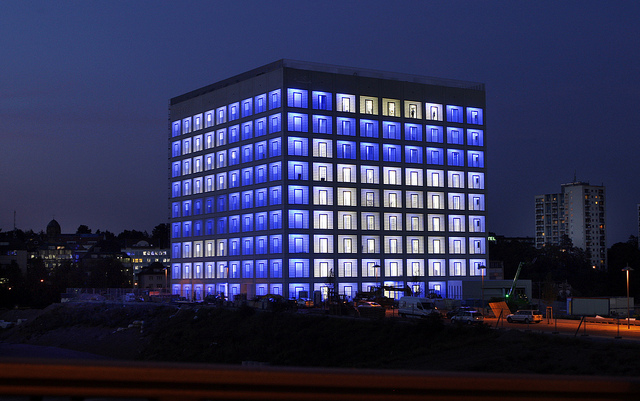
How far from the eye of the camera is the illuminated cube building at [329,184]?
9450cm

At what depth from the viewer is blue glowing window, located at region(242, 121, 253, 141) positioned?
99.8 meters

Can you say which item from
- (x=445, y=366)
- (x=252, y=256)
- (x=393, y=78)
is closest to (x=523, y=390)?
(x=445, y=366)

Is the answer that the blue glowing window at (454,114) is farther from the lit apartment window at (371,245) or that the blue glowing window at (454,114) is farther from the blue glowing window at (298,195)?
the blue glowing window at (298,195)

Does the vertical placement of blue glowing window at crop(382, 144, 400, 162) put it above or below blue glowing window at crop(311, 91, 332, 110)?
below

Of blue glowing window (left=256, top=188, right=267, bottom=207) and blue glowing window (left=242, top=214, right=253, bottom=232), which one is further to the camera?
blue glowing window (left=242, top=214, right=253, bottom=232)

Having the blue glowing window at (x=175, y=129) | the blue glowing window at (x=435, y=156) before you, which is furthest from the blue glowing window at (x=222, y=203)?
the blue glowing window at (x=435, y=156)

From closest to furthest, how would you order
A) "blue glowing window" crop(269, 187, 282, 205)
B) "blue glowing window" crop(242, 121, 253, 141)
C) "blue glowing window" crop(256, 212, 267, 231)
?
"blue glowing window" crop(269, 187, 282, 205) → "blue glowing window" crop(256, 212, 267, 231) → "blue glowing window" crop(242, 121, 253, 141)

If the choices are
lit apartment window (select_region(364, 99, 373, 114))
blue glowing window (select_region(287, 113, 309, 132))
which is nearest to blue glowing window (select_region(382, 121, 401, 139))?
lit apartment window (select_region(364, 99, 373, 114))

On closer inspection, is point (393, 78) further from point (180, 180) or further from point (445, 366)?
point (445, 366)

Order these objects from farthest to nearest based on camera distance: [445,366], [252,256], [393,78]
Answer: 1. [393,78]
2. [252,256]
3. [445,366]

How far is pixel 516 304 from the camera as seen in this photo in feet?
225

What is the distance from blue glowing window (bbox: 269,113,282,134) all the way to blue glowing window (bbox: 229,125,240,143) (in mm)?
6766

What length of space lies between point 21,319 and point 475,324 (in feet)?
269

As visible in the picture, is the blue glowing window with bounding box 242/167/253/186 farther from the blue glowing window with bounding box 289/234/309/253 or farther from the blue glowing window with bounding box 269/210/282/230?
the blue glowing window with bounding box 289/234/309/253
